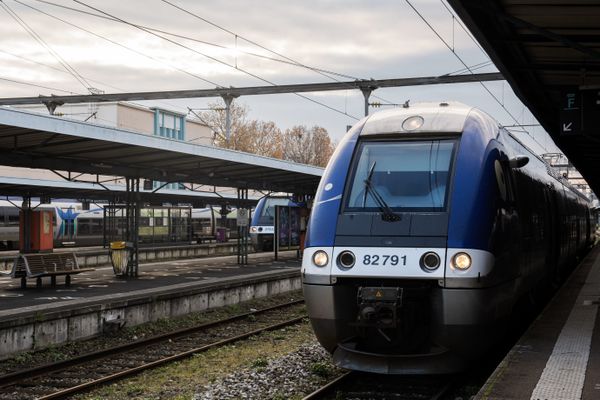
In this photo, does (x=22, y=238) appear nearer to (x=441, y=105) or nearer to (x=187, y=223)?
(x=441, y=105)

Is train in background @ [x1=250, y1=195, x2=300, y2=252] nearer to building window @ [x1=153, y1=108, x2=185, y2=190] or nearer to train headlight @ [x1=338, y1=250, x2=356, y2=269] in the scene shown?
building window @ [x1=153, y1=108, x2=185, y2=190]

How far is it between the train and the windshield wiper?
1cm

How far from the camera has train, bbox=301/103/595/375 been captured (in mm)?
6500

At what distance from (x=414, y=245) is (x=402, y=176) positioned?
0.99m

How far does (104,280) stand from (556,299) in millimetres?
11827

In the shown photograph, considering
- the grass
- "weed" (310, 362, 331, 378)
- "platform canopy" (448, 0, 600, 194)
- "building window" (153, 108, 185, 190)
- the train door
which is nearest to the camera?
"platform canopy" (448, 0, 600, 194)

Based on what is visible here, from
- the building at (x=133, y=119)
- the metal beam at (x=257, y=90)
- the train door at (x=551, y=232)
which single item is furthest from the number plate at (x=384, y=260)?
the building at (x=133, y=119)

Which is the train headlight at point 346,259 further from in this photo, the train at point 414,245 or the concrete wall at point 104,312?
the concrete wall at point 104,312

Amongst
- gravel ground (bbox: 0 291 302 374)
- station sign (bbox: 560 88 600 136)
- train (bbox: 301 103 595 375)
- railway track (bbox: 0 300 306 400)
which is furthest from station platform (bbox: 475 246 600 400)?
gravel ground (bbox: 0 291 302 374)

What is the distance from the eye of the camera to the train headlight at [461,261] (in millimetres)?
6480

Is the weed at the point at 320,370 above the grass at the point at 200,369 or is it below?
above

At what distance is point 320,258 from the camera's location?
6.94 meters

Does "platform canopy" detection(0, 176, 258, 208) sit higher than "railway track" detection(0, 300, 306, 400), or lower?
higher

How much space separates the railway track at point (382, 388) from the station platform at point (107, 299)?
18.1ft
